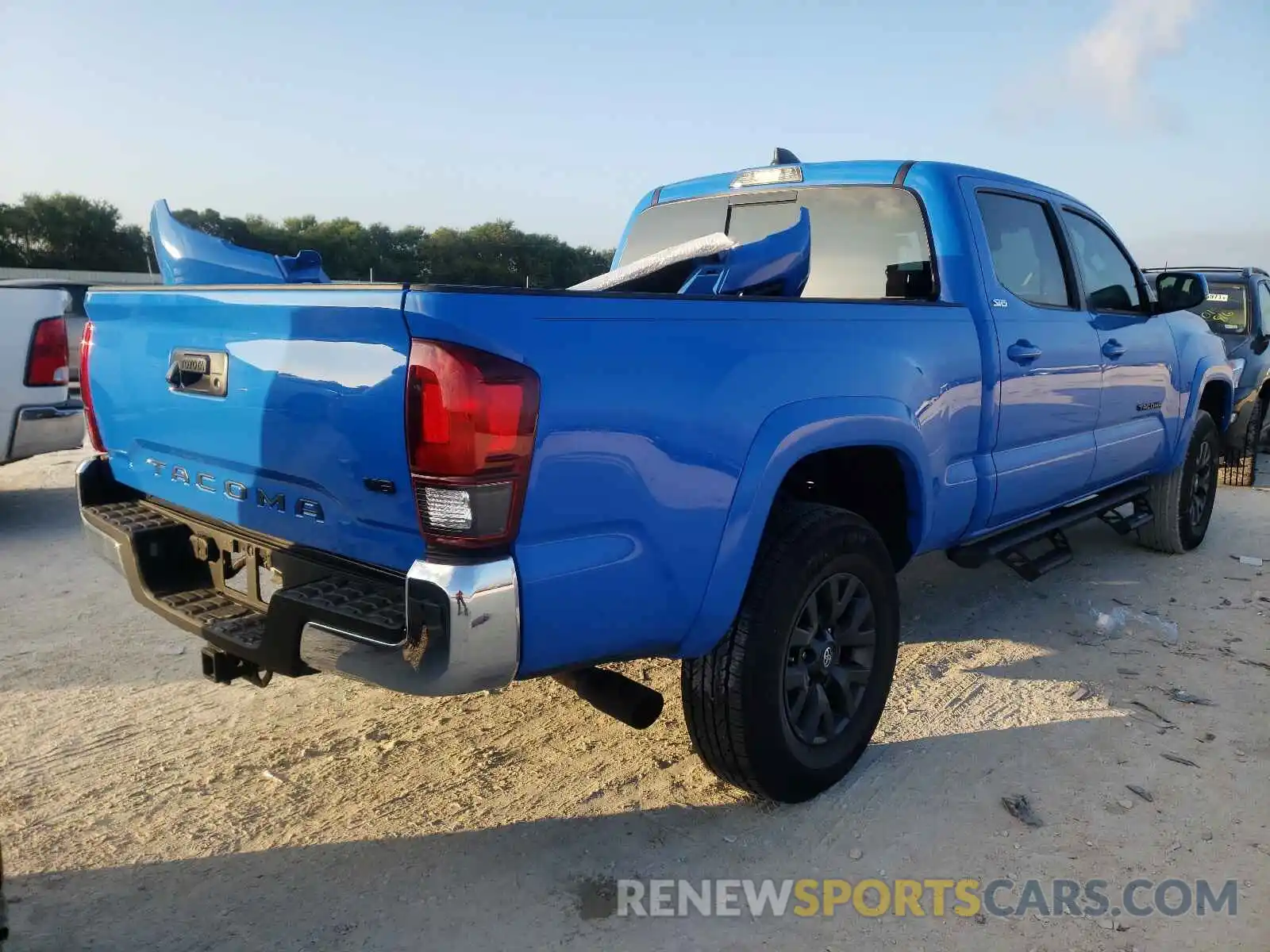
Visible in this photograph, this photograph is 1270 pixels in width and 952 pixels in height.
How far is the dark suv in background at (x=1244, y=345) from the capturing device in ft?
27.6

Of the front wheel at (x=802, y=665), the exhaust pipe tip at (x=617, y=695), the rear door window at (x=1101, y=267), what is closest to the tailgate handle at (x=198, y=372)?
the exhaust pipe tip at (x=617, y=695)

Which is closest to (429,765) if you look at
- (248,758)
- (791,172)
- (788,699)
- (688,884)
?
(248,758)

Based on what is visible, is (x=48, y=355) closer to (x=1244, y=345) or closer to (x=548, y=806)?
(x=548, y=806)

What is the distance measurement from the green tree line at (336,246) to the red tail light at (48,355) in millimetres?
1100

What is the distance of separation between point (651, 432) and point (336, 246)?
21.9 metres

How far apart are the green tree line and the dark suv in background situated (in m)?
6.13

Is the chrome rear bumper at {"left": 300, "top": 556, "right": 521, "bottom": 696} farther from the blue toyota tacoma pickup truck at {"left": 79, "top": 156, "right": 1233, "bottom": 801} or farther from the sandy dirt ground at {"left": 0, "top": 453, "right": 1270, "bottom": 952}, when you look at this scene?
the sandy dirt ground at {"left": 0, "top": 453, "right": 1270, "bottom": 952}

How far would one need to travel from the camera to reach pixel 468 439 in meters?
1.88

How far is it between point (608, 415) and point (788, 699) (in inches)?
46.5

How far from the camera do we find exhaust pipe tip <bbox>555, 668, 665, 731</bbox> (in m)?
2.44

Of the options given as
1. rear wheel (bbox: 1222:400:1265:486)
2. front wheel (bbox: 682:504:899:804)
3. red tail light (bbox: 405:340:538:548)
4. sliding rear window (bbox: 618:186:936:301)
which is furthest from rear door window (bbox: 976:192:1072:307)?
rear wheel (bbox: 1222:400:1265:486)

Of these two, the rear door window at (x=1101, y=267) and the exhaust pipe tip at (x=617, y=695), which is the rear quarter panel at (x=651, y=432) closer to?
the exhaust pipe tip at (x=617, y=695)

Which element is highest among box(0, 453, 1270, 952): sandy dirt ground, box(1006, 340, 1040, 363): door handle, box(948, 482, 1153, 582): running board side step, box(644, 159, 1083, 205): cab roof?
box(644, 159, 1083, 205): cab roof

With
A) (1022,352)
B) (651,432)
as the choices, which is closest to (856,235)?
(1022,352)
